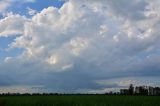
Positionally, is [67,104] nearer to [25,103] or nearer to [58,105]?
[58,105]

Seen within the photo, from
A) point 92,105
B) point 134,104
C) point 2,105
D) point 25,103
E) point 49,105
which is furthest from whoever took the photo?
Result: point 2,105

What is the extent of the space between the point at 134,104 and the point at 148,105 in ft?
7.03

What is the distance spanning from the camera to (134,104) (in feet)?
118

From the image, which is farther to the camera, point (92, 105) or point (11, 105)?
point (11, 105)

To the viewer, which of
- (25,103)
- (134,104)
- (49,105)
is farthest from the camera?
(25,103)

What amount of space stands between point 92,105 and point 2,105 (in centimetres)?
1516

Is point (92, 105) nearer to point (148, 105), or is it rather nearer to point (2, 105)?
point (148, 105)

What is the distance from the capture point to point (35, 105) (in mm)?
39281

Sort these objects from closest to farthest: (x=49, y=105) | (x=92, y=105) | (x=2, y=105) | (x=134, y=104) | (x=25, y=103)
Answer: (x=92, y=105) < (x=134, y=104) < (x=49, y=105) < (x=25, y=103) < (x=2, y=105)

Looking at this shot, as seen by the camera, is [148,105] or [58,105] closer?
[148,105]

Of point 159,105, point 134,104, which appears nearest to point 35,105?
point 134,104

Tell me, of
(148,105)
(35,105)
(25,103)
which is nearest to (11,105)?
(25,103)

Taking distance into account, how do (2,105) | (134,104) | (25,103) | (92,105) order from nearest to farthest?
(92,105)
(134,104)
(25,103)
(2,105)

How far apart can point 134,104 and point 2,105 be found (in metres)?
16.3
